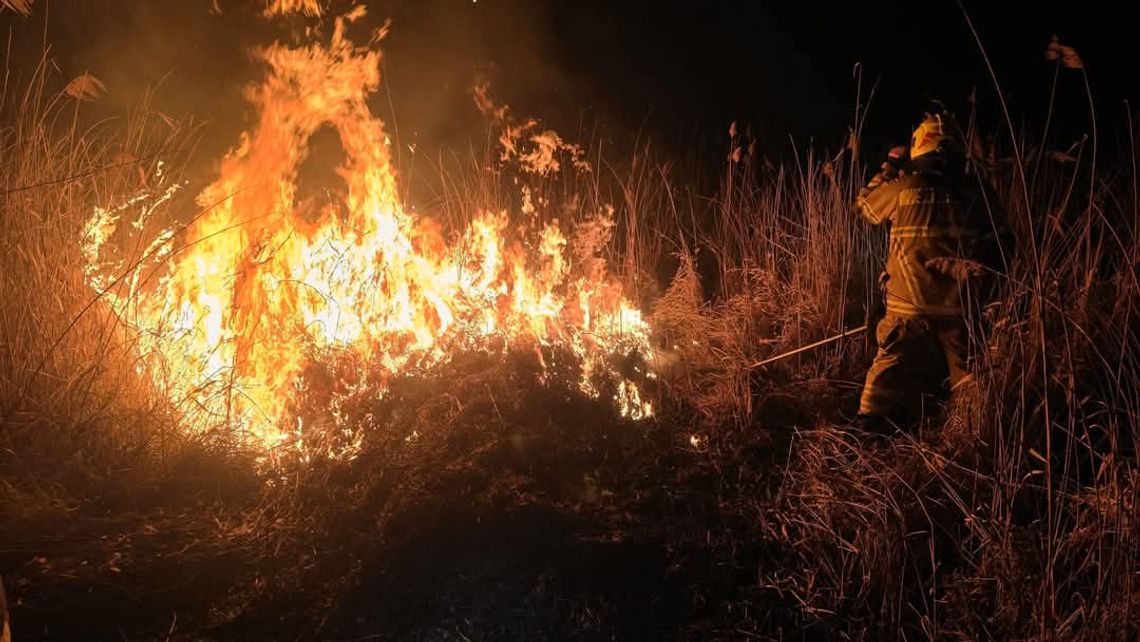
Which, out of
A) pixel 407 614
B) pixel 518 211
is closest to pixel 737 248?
pixel 518 211

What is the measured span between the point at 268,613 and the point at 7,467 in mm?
2029

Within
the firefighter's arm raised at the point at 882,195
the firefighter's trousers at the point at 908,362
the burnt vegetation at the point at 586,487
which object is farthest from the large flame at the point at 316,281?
the firefighter's arm raised at the point at 882,195

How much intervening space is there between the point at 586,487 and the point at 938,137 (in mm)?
3656

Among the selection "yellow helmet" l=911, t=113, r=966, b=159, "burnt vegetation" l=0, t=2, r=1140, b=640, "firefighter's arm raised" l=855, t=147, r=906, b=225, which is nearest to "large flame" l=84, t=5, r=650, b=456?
"burnt vegetation" l=0, t=2, r=1140, b=640

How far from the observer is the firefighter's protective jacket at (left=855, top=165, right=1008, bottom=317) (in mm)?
4625

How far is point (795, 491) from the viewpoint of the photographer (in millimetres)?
3830

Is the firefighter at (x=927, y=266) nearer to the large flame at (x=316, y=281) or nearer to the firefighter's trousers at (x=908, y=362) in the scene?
the firefighter's trousers at (x=908, y=362)

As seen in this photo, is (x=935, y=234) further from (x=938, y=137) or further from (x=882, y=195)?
(x=938, y=137)

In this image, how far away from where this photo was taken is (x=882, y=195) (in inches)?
193

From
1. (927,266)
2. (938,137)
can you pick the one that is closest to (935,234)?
(927,266)

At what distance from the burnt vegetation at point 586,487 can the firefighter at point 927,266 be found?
30cm

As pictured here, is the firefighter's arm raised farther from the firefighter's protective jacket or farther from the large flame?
the large flame

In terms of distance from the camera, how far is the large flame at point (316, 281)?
459 cm

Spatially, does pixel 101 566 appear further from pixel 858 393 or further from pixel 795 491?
→ pixel 858 393
